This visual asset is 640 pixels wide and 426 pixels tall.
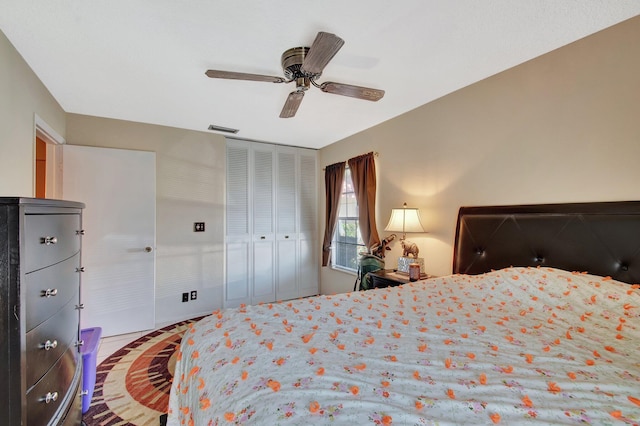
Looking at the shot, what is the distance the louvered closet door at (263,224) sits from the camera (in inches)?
155

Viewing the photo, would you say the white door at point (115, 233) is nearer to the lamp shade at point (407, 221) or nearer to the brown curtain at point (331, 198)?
the brown curtain at point (331, 198)

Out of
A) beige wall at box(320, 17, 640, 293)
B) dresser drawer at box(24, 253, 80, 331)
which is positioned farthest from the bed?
dresser drawer at box(24, 253, 80, 331)

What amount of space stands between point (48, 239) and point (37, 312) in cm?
28

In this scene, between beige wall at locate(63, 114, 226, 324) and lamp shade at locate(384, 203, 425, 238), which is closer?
lamp shade at locate(384, 203, 425, 238)

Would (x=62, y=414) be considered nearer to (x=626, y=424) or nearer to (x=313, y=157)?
(x=626, y=424)

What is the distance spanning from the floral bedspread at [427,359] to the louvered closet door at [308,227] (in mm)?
2674

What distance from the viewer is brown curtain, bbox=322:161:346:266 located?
3924 millimetres

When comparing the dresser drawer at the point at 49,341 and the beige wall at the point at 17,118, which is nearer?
the dresser drawer at the point at 49,341

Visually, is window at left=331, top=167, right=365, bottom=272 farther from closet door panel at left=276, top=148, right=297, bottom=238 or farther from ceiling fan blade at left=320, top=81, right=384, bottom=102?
ceiling fan blade at left=320, top=81, right=384, bottom=102

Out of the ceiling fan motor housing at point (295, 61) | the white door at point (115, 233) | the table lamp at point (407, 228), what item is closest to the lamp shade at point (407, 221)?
the table lamp at point (407, 228)

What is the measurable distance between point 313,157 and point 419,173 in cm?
203

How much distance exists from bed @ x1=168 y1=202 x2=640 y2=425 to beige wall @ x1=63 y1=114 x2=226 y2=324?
2245mm

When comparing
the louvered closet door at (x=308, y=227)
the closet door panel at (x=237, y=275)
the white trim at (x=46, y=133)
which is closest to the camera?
the white trim at (x=46, y=133)

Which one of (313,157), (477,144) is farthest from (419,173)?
(313,157)
